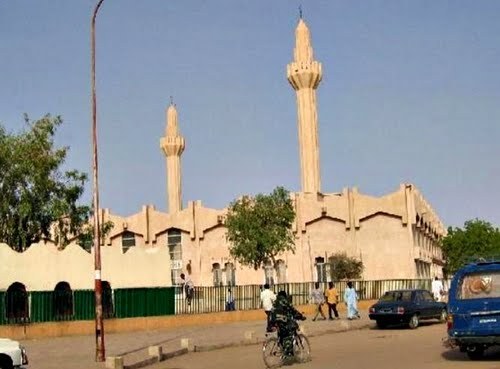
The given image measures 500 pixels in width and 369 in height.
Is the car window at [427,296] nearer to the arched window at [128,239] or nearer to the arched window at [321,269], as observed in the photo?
the arched window at [321,269]

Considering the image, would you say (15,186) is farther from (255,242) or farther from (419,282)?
(419,282)

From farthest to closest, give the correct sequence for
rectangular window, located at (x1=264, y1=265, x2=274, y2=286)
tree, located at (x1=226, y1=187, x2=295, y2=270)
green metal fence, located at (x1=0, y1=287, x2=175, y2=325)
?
1. rectangular window, located at (x1=264, y1=265, x2=274, y2=286)
2. tree, located at (x1=226, y1=187, x2=295, y2=270)
3. green metal fence, located at (x1=0, y1=287, x2=175, y2=325)

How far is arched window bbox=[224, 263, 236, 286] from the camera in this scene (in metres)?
66.3

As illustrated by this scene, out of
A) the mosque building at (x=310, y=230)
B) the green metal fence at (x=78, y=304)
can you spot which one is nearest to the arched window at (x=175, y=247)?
the mosque building at (x=310, y=230)

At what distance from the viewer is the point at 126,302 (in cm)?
3061

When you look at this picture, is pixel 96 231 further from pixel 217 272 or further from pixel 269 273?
pixel 217 272

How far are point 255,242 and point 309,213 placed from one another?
11.5m

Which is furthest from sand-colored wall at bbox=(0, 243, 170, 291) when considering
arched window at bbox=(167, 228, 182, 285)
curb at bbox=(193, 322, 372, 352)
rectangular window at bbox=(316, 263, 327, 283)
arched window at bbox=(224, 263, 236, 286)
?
arched window at bbox=(167, 228, 182, 285)

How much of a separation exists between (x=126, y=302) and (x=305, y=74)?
40.0 m

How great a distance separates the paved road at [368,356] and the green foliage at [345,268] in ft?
107

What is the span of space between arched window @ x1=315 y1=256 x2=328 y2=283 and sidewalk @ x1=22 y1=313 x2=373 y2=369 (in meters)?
28.6

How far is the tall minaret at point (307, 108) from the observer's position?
67.5 meters

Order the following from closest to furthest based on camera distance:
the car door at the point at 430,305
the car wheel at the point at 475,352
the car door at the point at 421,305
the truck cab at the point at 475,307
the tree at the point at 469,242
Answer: the truck cab at the point at 475,307, the car wheel at the point at 475,352, the car door at the point at 421,305, the car door at the point at 430,305, the tree at the point at 469,242

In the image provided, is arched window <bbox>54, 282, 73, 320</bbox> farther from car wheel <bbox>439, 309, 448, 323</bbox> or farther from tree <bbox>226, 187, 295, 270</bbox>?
tree <bbox>226, 187, 295, 270</bbox>
